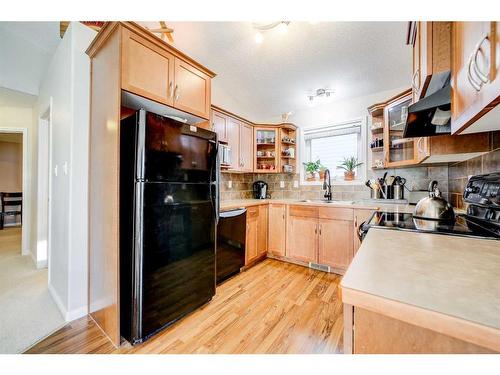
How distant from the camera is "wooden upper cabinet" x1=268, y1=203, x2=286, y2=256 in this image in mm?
2863

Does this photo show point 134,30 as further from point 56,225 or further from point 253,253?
point 253,253

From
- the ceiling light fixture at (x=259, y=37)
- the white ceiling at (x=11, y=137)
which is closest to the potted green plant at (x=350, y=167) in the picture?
the ceiling light fixture at (x=259, y=37)

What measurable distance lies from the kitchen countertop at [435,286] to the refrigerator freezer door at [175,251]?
4.02ft

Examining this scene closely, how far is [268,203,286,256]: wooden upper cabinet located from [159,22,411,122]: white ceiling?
1637 mm

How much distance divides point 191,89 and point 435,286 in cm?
195

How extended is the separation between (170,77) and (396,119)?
245cm

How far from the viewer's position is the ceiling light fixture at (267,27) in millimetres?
1658

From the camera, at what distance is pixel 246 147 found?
10.1 feet

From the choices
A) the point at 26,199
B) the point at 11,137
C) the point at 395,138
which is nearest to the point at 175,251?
the point at 395,138

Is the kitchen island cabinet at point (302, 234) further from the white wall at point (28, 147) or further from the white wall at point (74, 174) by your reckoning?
the white wall at point (28, 147)

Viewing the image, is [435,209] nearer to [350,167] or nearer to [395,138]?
[395,138]

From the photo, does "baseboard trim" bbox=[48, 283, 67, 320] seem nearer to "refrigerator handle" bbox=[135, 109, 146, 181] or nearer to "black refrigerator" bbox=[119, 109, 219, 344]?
"black refrigerator" bbox=[119, 109, 219, 344]

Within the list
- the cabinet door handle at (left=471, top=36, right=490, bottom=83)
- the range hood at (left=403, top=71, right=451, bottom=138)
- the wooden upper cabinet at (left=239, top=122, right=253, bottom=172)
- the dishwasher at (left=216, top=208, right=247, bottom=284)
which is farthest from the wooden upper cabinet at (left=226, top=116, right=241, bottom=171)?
the cabinet door handle at (left=471, top=36, right=490, bottom=83)
